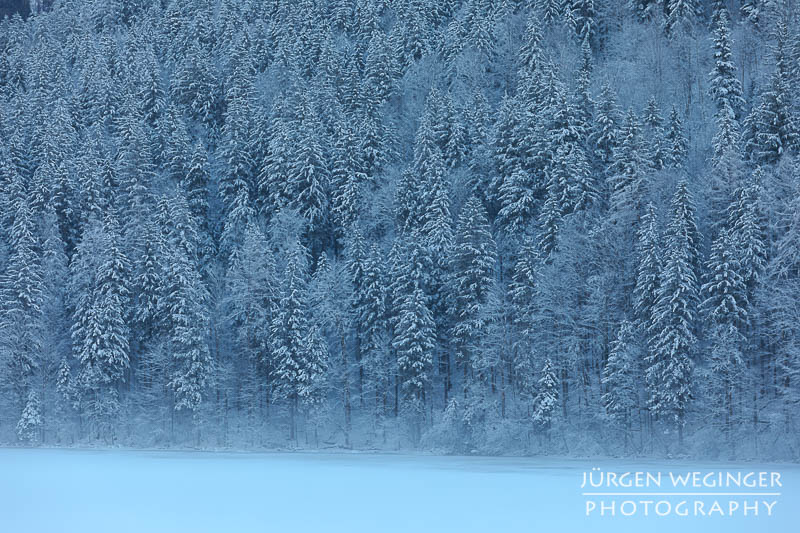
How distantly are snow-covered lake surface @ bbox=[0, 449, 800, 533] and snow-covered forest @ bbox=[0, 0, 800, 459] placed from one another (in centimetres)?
855

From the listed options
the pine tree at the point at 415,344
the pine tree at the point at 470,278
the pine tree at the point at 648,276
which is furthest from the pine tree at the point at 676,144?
the pine tree at the point at 415,344

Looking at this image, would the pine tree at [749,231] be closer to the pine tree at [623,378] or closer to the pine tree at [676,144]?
the pine tree at [623,378]

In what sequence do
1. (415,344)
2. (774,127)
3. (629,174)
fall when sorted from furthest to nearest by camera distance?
(629,174)
(774,127)
(415,344)

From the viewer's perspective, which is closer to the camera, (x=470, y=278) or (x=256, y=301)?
(x=470, y=278)

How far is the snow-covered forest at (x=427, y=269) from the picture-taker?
4341cm

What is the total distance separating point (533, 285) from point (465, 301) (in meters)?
4.30

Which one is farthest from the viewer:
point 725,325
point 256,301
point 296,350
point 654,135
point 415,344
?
point 654,135

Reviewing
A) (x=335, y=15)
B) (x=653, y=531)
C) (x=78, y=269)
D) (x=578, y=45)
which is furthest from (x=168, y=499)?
(x=335, y=15)

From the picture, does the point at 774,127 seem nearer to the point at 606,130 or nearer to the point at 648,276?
the point at 606,130

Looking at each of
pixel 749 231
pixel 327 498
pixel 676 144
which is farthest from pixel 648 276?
pixel 327 498

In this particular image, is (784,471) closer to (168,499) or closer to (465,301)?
(465,301)

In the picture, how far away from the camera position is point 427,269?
51.4 meters

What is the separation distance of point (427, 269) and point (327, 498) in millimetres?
29123

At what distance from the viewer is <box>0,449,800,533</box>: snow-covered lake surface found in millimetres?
18688
